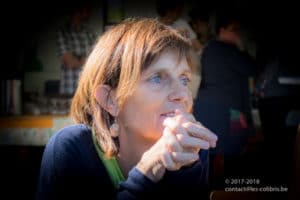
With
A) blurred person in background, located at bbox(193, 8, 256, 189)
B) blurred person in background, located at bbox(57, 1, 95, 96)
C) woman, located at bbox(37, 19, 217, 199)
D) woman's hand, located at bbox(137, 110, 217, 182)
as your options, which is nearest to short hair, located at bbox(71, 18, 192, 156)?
woman, located at bbox(37, 19, 217, 199)

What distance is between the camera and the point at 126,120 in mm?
686

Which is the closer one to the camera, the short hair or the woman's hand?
the woman's hand

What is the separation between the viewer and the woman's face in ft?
2.08

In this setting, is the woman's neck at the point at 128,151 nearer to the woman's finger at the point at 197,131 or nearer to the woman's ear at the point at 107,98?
the woman's ear at the point at 107,98

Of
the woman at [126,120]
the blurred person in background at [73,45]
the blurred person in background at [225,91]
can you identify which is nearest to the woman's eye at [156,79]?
the woman at [126,120]

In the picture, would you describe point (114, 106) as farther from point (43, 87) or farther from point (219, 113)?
point (43, 87)

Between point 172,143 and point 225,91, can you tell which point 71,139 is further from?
point 225,91

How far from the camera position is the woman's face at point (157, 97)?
24.9 inches

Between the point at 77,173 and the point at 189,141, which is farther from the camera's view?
the point at 77,173

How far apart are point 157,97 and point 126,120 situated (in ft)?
0.26

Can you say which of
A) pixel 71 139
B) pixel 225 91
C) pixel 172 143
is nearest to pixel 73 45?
pixel 225 91

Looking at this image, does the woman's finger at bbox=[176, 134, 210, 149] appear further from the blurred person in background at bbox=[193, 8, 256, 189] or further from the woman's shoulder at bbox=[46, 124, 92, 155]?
the blurred person in background at bbox=[193, 8, 256, 189]

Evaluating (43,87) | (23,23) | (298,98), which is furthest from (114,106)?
(23,23)

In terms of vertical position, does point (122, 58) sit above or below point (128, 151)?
above
